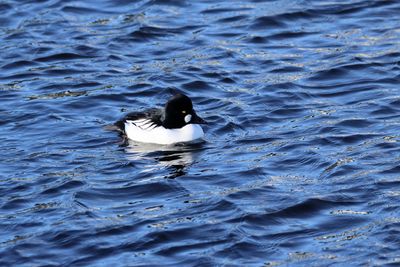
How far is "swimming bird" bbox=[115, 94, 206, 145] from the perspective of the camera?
55.2 ft

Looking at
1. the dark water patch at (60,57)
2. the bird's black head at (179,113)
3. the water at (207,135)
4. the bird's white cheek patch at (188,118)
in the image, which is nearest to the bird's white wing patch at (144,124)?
the bird's black head at (179,113)

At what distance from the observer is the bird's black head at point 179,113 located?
55.2ft

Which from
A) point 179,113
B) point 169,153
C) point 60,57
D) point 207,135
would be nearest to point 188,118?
point 179,113

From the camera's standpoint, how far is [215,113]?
17781mm

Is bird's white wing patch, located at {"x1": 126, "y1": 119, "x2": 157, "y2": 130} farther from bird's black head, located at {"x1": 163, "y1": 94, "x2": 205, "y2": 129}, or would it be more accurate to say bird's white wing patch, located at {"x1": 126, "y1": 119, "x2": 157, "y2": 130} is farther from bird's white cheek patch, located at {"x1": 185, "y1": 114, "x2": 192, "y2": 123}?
bird's white cheek patch, located at {"x1": 185, "y1": 114, "x2": 192, "y2": 123}

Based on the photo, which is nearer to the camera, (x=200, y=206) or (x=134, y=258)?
(x=134, y=258)

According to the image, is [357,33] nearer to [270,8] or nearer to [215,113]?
[270,8]

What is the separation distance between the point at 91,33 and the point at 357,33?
16.2 feet

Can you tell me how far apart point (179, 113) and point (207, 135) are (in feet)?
1.79

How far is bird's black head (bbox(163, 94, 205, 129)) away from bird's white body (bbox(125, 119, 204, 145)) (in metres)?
0.09

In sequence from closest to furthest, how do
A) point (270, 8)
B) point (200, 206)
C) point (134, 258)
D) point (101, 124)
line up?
point (134, 258) < point (200, 206) < point (101, 124) < point (270, 8)

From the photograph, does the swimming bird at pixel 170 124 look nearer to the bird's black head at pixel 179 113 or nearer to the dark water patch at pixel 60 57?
the bird's black head at pixel 179 113

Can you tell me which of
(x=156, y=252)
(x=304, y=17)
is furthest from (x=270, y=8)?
(x=156, y=252)

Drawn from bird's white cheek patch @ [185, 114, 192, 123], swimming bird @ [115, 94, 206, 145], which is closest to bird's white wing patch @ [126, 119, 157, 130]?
swimming bird @ [115, 94, 206, 145]
